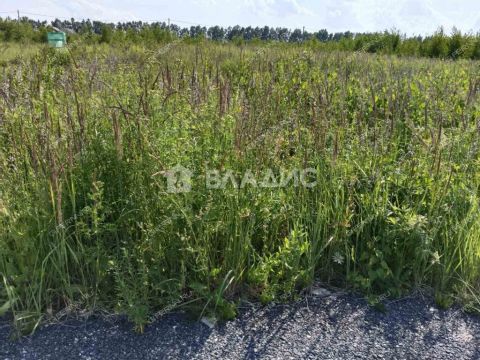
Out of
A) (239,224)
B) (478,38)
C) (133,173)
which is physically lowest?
(239,224)

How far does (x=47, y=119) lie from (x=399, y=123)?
2.92 metres

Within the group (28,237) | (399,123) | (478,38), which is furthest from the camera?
(478,38)

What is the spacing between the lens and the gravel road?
76.5 inches

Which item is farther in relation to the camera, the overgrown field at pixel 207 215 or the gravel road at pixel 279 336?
the overgrown field at pixel 207 215

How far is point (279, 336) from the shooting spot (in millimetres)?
2082

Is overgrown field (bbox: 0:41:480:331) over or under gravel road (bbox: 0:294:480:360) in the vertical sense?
over

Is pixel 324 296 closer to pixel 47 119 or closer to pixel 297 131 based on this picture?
pixel 297 131

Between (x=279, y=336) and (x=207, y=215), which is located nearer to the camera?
(x=279, y=336)

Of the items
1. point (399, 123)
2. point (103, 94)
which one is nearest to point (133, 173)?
point (103, 94)

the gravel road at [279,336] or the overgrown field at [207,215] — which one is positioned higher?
the overgrown field at [207,215]

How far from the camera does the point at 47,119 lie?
2559 mm

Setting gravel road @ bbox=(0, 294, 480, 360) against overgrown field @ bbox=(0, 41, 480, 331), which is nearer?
gravel road @ bbox=(0, 294, 480, 360)

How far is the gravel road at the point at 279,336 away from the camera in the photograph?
6.38 feet

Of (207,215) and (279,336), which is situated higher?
(207,215)
